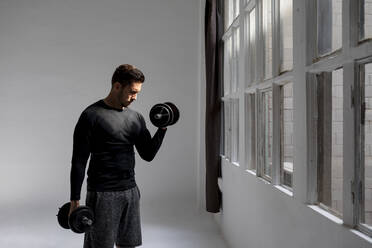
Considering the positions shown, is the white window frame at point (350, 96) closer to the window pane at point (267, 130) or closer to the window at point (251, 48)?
the window pane at point (267, 130)

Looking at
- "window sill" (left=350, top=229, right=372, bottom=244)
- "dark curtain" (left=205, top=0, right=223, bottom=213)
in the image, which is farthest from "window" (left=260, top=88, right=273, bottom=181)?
"dark curtain" (left=205, top=0, right=223, bottom=213)

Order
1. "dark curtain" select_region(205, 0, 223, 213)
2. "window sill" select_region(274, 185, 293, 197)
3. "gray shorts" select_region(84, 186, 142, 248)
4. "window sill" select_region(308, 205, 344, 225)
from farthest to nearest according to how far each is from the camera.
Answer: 1. "dark curtain" select_region(205, 0, 223, 213)
2. "gray shorts" select_region(84, 186, 142, 248)
3. "window sill" select_region(274, 185, 293, 197)
4. "window sill" select_region(308, 205, 344, 225)

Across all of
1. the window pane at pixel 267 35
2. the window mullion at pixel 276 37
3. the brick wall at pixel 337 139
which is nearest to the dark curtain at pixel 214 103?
the window pane at pixel 267 35

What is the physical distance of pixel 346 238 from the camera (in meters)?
1.29

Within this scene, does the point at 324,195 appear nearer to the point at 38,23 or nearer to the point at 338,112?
the point at 338,112

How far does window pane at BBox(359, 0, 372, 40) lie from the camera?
1226 millimetres

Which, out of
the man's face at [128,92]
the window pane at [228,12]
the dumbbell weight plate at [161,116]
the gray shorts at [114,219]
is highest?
the window pane at [228,12]

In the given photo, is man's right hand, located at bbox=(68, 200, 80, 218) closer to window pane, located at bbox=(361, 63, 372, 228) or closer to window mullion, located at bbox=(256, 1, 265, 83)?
window mullion, located at bbox=(256, 1, 265, 83)

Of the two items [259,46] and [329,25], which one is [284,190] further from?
[259,46]

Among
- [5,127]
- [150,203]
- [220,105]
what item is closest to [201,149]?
[150,203]

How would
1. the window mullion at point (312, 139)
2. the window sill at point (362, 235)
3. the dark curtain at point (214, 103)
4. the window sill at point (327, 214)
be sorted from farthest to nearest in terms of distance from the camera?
the dark curtain at point (214, 103)
the window mullion at point (312, 139)
the window sill at point (327, 214)
the window sill at point (362, 235)

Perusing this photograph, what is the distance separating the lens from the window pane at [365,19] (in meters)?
1.23

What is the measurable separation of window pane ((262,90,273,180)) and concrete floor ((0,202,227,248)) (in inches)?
56.0

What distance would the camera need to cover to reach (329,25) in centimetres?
155
